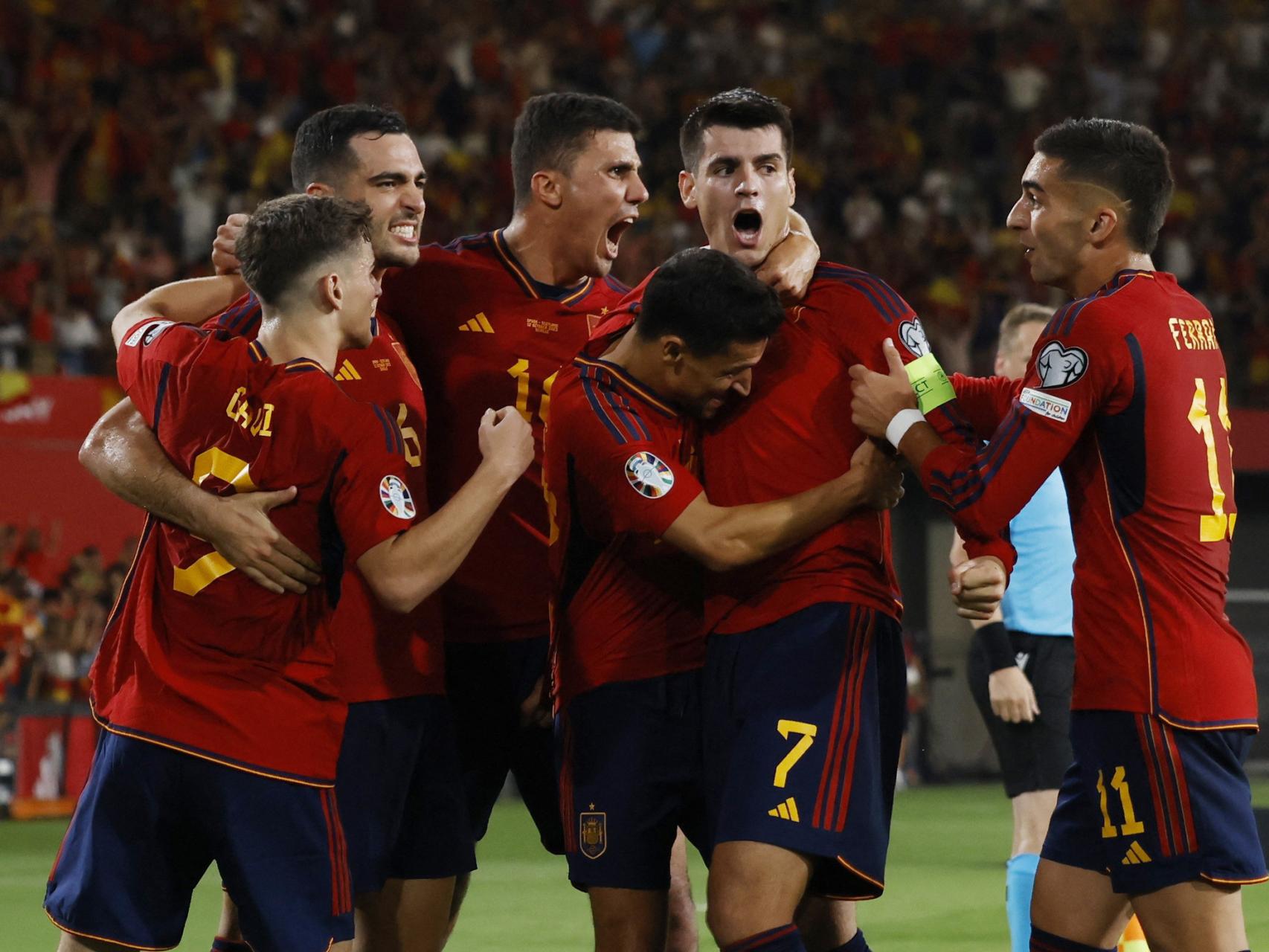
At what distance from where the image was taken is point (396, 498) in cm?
410

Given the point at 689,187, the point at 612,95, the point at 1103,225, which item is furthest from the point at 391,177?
the point at 612,95

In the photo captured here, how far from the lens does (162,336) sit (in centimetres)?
441

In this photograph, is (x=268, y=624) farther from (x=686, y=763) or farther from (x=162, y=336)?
(x=686, y=763)

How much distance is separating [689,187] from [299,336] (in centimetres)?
121

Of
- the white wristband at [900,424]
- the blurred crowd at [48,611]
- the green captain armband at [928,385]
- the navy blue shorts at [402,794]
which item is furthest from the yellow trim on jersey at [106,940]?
the blurred crowd at [48,611]

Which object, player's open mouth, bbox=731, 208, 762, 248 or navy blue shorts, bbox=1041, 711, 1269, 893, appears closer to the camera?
navy blue shorts, bbox=1041, 711, 1269, 893

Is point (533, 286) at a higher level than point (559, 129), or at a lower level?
lower

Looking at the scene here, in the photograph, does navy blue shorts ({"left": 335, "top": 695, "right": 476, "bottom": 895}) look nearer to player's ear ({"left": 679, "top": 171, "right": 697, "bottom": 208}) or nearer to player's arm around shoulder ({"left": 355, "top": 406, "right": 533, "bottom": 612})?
player's arm around shoulder ({"left": 355, "top": 406, "right": 533, "bottom": 612})

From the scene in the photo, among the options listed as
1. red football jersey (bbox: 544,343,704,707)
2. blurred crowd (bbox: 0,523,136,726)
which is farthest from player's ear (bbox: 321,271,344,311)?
blurred crowd (bbox: 0,523,136,726)

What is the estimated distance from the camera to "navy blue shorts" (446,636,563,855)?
17.0 feet

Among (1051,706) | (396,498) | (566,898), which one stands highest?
(396,498)

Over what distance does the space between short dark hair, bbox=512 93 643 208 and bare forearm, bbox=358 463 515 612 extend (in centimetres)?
167

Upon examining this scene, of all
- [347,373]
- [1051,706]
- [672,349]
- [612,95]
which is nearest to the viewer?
[672,349]

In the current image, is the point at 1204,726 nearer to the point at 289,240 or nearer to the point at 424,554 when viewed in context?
the point at 424,554
